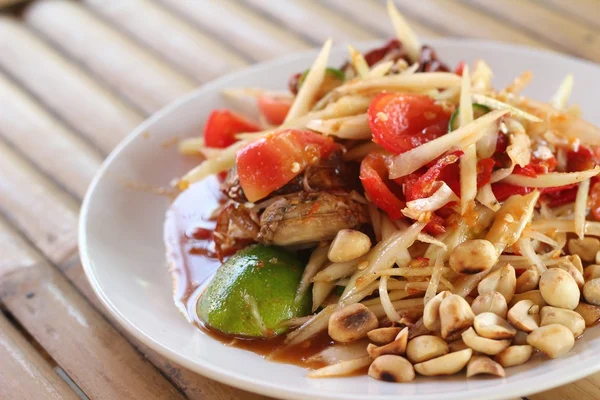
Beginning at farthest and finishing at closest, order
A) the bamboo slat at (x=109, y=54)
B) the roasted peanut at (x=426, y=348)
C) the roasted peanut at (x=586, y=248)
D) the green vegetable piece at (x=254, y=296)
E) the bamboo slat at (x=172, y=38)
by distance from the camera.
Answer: the bamboo slat at (x=172, y=38), the bamboo slat at (x=109, y=54), the roasted peanut at (x=586, y=248), the green vegetable piece at (x=254, y=296), the roasted peanut at (x=426, y=348)

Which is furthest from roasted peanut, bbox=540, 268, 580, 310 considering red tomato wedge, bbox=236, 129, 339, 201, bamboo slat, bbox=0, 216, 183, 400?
bamboo slat, bbox=0, 216, 183, 400

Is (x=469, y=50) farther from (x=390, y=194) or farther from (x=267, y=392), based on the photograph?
(x=267, y=392)

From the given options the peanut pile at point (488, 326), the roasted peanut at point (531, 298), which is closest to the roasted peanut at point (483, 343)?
the peanut pile at point (488, 326)

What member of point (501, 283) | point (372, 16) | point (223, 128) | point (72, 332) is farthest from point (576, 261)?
point (372, 16)

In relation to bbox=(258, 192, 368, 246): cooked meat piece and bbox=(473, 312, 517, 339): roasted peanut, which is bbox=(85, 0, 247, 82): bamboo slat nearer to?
bbox=(258, 192, 368, 246): cooked meat piece

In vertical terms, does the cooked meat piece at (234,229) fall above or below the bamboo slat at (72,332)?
above

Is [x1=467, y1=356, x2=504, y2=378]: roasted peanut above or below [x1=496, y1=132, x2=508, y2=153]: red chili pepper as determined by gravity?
below

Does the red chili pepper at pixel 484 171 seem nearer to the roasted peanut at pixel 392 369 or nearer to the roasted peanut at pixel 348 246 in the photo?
the roasted peanut at pixel 348 246

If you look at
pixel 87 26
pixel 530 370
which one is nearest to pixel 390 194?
pixel 530 370

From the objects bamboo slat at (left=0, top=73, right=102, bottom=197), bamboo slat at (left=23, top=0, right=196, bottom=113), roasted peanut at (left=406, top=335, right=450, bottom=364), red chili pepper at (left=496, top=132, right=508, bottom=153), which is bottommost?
bamboo slat at (left=0, top=73, right=102, bottom=197)
